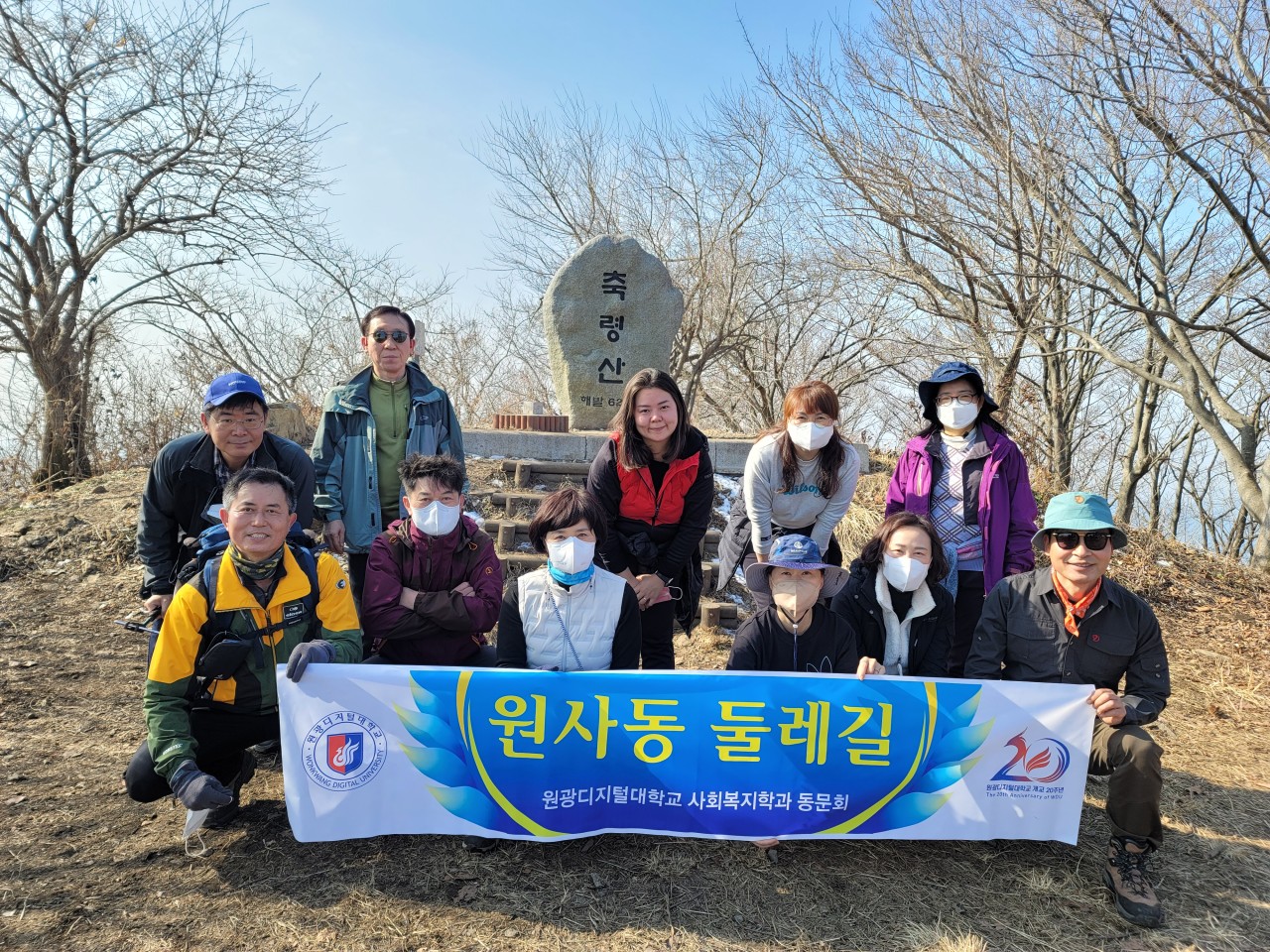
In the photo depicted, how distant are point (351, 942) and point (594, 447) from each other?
19.0 ft

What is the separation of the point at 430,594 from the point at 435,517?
33cm

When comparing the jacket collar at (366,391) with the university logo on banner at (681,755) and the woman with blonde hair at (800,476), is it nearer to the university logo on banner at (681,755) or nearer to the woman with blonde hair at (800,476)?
the university logo on banner at (681,755)

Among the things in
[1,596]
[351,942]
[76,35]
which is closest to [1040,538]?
[351,942]

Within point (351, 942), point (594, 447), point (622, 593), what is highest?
point (594, 447)

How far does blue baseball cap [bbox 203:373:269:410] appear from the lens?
10.5ft

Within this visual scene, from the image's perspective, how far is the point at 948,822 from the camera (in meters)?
2.75

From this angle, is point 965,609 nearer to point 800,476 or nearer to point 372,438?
point 800,476

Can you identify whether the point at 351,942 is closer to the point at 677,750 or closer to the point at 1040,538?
the point at 677,750

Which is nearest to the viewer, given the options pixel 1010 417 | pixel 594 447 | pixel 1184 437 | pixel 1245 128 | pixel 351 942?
pixel 351 942

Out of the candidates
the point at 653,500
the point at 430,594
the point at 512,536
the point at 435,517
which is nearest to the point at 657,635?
the point at 653,500

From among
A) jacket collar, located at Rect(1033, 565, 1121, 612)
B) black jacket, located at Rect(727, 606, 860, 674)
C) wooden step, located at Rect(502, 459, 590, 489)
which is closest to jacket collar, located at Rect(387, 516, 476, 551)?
black jacket, located at Rect(727, 606, 860, 674)

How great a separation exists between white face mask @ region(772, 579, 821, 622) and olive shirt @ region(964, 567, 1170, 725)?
2.36 ft

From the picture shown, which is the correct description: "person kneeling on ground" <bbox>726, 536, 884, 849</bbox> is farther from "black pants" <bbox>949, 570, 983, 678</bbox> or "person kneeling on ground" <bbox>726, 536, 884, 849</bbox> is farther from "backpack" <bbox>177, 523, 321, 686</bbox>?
"backpack" <bbox>177, 523, 321, 686</bbox>

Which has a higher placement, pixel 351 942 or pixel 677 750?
pixel 677 750
